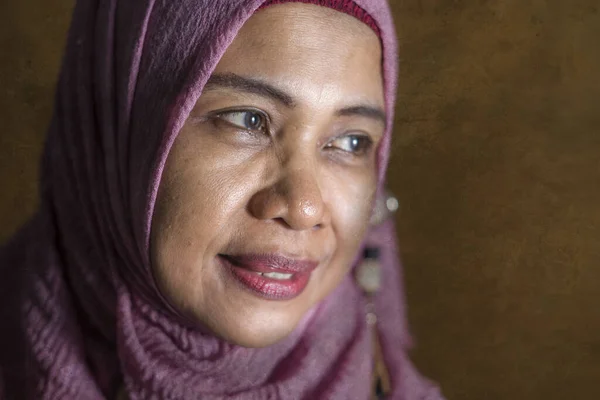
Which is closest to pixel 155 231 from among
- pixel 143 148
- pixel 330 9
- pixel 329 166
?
pixel 143 148

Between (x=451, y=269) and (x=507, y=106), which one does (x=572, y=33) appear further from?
(x=451, y=269)

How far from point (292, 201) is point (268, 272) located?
99mm

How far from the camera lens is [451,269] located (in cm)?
101

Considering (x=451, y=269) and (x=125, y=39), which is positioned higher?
(x=125, y=39)

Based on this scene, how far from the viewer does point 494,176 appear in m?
0.94

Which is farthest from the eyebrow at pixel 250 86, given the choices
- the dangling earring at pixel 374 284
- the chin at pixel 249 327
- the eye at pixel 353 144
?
the dangling earring at pixel 374 284

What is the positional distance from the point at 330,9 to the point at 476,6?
320 millimetres

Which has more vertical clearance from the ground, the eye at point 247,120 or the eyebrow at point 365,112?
the eyebrow at point 365,112

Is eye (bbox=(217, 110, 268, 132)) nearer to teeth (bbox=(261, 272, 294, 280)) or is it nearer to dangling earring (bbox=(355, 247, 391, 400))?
teeth (bbox=(261, 272, 294, 280))

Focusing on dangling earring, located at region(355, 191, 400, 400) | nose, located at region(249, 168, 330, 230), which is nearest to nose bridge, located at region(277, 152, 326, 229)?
nose, located at region(249, 168, 330, 230)

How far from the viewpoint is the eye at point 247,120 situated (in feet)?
2.14

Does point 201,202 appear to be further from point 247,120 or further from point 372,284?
point 372,284

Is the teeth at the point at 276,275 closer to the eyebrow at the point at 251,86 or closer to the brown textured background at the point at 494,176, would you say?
the eyebrow at the point at 251,86

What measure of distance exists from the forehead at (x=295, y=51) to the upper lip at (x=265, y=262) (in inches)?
7.4
